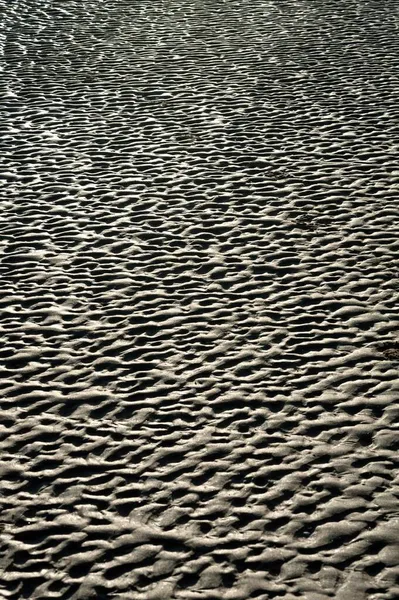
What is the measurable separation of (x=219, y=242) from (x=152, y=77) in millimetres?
428

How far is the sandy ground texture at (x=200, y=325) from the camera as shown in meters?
0.46

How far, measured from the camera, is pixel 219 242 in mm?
757

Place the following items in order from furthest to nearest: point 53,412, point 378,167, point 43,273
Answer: point 378,167
point 43,273
point 53,412

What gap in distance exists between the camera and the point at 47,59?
120cm

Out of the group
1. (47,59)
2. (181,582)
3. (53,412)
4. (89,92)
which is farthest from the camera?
(47,59)

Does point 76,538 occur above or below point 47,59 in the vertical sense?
below

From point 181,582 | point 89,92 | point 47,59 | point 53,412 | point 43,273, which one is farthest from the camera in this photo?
point 47,59

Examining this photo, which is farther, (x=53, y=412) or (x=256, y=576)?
(x=53, y=412)

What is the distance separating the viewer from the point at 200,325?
2.13ft

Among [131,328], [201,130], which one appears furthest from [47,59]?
[131,328]

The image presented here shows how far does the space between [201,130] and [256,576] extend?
24.0 inches

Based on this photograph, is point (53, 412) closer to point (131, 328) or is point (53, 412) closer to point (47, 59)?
point (131, 328)

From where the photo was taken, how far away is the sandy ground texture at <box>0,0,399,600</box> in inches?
18.1

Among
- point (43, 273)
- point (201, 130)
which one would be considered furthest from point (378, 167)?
point (43, 273)
